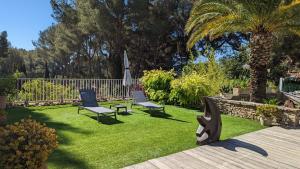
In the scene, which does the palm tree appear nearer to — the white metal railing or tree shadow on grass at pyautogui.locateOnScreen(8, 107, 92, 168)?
the white metal railing

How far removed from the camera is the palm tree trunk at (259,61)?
33.3ft

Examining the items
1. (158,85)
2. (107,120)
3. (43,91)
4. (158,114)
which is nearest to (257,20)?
(158,114)

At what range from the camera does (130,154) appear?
17.5ft

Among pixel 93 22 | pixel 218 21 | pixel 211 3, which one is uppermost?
pixel 93 22

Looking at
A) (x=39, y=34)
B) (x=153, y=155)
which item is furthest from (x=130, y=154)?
(x=39, y=34)

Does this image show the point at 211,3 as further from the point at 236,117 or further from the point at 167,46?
the point at 167,46

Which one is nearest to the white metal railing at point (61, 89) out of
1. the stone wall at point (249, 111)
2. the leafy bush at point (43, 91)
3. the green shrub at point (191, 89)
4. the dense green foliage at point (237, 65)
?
the leafy bush at point (43, 91)

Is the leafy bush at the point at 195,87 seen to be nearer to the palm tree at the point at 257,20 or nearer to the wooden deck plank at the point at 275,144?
the palm tree at the point at 257,20

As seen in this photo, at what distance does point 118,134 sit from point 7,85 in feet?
16.4

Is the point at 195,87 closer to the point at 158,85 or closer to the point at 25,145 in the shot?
the point at 158,85

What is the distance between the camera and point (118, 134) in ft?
22.5

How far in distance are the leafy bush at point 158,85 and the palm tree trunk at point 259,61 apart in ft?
12.7

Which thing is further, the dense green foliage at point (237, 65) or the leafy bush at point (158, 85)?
the dense green foliage at point (237, 65)

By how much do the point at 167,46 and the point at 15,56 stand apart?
35199 millimetres
